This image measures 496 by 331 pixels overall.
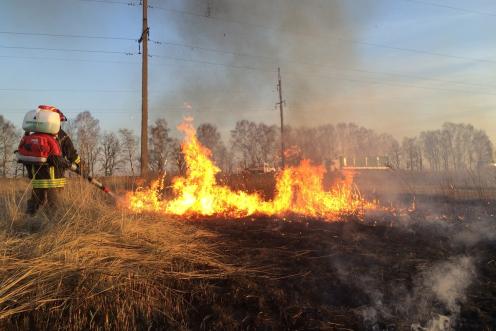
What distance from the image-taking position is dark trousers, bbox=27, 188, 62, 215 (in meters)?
5.41

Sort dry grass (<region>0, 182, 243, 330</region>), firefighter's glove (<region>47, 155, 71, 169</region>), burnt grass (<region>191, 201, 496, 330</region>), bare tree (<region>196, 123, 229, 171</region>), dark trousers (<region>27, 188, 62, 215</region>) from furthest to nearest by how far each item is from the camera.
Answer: bare tree (<region>196, 123, 229, 171</region>) < firefighter's glove (<region>47, 155, 71, 169</region>) < dark trousers (<region>27, 188, 62, 215</region>) < burnt grass (<region>191, 201, 496, 330</region>) < dry grass (<region>0, 182, 243, 330</region>)

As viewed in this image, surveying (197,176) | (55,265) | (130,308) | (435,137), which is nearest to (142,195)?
(197,176)

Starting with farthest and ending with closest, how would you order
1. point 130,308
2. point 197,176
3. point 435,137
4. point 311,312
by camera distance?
point 435,137 → point 197,176 → point 311,312 → point 130,308

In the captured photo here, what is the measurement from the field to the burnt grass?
1 cm

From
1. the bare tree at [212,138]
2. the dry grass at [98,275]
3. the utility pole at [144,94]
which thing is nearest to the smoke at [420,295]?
the dry grass at [98,275]

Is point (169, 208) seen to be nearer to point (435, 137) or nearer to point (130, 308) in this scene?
point (130, 308)

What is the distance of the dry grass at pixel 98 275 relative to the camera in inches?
102

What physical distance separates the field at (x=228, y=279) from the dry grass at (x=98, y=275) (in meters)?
0.01

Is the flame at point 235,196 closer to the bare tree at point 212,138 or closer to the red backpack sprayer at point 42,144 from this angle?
the red backpack sprayer at point 42,144

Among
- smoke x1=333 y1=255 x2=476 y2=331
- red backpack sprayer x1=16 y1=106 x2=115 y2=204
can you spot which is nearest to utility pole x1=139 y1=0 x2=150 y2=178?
red backpack sprayer x1=16 y1=106 x2=115 y2=204

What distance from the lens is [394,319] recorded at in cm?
282

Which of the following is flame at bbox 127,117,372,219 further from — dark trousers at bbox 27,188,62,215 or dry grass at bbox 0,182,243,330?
Result: dry grass at bbox 0,182,243,330

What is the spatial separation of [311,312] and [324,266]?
116 centimetres

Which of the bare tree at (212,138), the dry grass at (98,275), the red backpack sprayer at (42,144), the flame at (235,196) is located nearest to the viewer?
the dry grass at (98,275)
